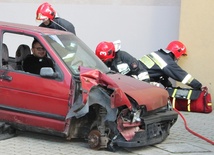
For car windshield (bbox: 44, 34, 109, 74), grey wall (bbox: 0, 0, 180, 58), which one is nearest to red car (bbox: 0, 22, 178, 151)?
car windshield (bbox: 44, 34, 109, 74)

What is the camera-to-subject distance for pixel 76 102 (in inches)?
262

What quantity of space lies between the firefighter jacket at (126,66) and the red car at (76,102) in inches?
72.8

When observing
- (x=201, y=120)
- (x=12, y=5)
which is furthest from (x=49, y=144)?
(x=12, y=5)

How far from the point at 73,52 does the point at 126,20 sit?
4307 mm

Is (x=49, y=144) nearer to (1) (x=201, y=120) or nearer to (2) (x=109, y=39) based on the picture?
(1) (x=201, y=120)

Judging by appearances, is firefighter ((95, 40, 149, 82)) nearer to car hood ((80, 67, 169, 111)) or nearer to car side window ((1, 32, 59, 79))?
car side window ((1, 32, 59, 79))

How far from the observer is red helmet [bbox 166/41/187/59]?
10102 millimetres

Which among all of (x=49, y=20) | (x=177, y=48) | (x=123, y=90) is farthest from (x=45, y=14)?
(x=123, y=90)

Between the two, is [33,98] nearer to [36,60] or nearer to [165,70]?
[36,60]

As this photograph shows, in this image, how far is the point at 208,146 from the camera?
740 centimetres

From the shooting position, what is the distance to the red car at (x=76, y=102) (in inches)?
258

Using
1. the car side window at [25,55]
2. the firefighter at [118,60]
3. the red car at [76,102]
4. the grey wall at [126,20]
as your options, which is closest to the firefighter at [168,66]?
the firefighter at [118,60]

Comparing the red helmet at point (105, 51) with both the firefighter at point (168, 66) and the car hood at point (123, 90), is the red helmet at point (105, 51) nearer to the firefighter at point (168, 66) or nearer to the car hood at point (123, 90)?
the firefighter at point (168, 66)

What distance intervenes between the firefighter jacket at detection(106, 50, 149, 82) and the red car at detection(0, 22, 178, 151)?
1850mm
